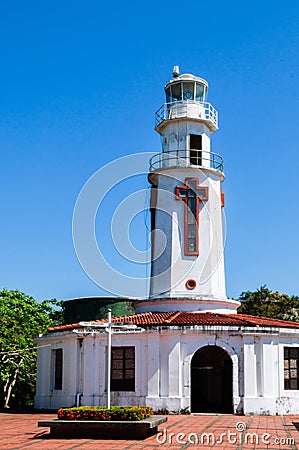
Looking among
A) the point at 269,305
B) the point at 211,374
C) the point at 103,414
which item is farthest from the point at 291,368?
the point at 269,305

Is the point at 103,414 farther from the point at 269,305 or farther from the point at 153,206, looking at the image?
the point at 269,305

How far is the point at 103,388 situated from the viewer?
26578 mm

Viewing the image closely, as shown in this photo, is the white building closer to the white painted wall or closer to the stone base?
the white painted wall

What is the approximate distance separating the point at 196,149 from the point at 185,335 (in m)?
11.3

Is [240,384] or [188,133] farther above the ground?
[188,133]

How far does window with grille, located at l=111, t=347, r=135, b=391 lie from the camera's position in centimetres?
2659

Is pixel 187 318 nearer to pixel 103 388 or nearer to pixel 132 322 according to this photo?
pixel 132 322

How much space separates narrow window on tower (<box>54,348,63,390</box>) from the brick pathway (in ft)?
14.8

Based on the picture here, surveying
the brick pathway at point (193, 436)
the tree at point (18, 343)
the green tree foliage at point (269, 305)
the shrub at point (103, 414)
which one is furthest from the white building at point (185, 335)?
the green tree foliage at point (269, 305)

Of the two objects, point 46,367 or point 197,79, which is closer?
point 46,367

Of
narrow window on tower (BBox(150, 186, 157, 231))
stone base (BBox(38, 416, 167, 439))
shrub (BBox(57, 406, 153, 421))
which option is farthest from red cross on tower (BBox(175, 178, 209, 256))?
stone base (BBox(38, 416, 167, 439))

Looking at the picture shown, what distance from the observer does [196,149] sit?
1328 inches

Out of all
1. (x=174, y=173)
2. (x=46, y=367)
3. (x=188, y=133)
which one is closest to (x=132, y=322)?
(x=46, y=367)

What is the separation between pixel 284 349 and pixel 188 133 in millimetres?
12335
